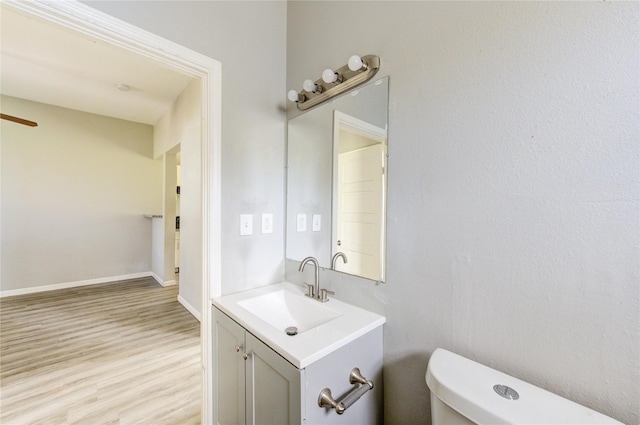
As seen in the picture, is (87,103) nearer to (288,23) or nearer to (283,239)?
(288,23)

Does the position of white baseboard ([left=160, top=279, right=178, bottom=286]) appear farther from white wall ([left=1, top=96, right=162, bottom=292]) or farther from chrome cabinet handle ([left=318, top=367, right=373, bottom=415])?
chrome cabinet handle ([left=318, top=367, right=373, bottom=415])

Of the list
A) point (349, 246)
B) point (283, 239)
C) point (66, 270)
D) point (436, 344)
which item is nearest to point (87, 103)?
point (66, 270)

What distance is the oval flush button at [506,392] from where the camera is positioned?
0.66 m

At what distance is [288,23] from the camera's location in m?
1.63

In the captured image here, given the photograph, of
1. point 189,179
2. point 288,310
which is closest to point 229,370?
point 288,310

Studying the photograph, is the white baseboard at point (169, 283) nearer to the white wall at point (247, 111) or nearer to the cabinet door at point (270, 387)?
the white wall at point (247, 111)

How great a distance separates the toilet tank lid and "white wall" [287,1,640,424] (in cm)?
7

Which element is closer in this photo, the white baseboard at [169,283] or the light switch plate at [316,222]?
the light switch plate at [316,222]

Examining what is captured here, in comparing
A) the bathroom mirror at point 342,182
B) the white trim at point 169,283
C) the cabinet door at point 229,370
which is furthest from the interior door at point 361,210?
the white trim at point 169,283

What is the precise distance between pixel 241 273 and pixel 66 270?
4.13 metres

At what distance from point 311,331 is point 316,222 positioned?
0.65m

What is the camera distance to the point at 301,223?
5.11 ft

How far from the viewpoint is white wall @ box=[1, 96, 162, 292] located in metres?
→ 3.43

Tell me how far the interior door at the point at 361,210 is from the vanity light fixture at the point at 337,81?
1.08 ft
